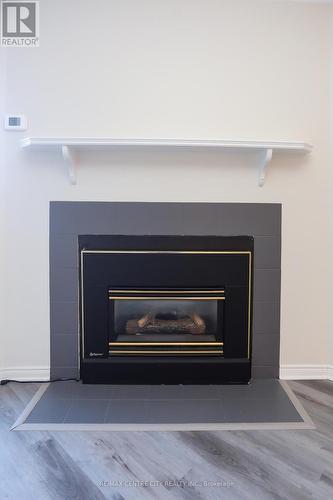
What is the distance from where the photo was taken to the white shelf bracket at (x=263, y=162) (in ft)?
6.37

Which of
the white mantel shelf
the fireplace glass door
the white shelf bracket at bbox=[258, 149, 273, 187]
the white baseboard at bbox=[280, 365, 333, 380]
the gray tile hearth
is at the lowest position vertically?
the gray tile hearth

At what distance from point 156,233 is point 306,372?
51.3 inches

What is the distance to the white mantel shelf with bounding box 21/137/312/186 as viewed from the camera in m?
1.85

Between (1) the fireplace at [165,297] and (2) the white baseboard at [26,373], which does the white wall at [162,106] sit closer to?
(2) the white baseboard at [26,373]

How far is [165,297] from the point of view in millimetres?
2047

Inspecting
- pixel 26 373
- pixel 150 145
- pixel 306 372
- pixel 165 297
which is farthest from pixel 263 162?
pixel 26 373

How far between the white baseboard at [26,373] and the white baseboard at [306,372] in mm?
1488

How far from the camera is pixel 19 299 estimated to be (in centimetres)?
209

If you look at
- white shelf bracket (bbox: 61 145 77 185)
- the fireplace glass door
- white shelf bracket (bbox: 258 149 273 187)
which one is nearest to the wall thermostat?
white shelf bracket (bbox: 61 145 77 185)

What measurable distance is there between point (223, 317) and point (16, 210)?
4.67ft

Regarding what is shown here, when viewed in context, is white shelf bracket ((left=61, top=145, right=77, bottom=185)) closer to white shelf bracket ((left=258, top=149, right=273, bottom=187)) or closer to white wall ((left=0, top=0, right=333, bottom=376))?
white wall ((left=0, top=0, right=333, bottom=376))

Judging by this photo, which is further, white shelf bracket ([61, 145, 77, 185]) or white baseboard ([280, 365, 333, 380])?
white baseboard ([280, 365, 333, 380])

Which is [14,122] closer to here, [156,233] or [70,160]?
→ [70,160]

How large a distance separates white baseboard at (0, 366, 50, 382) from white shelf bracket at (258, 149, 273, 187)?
5.76 ft
